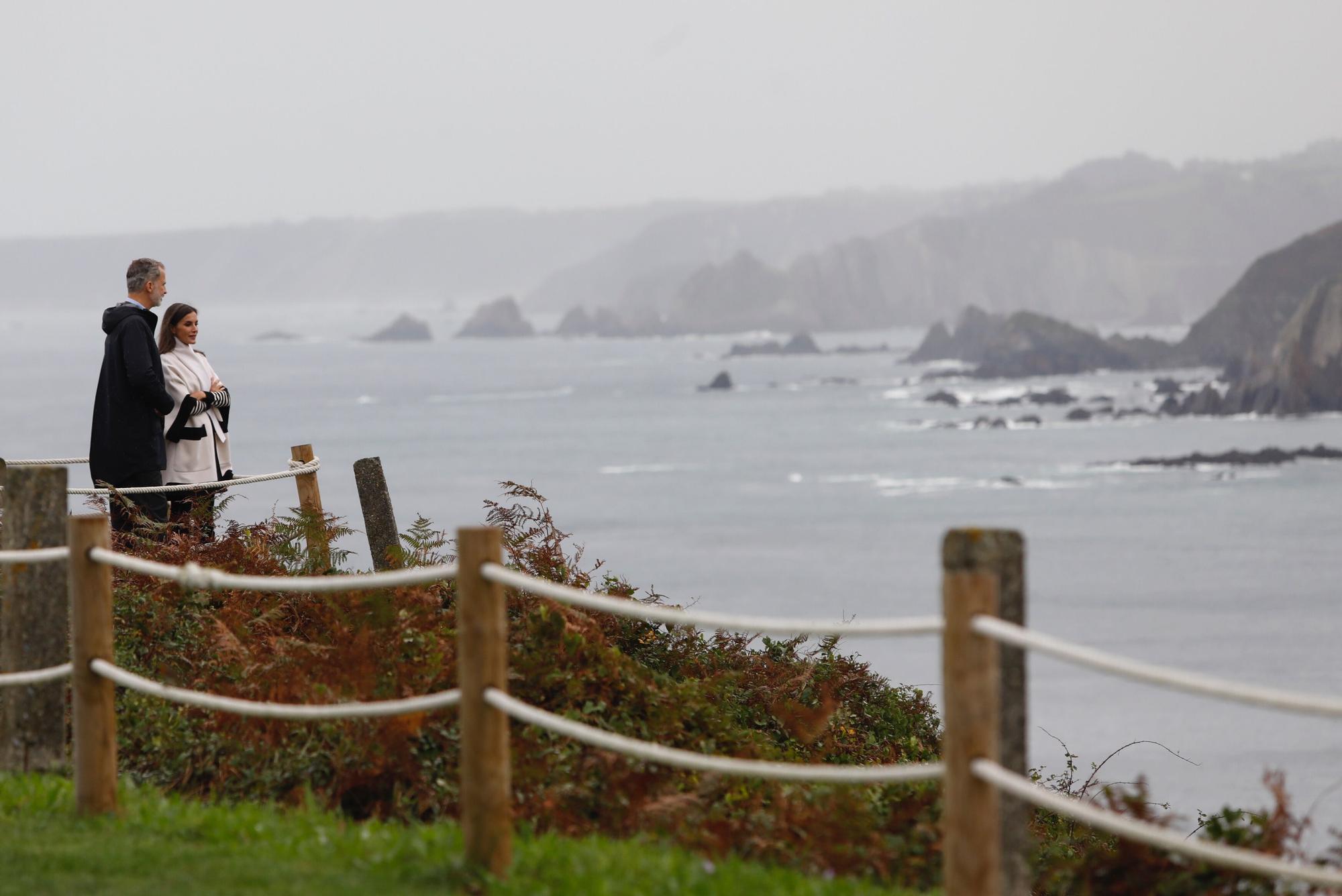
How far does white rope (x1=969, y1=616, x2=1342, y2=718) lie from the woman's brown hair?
826cm

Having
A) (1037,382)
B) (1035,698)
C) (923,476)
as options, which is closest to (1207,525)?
(923,476)

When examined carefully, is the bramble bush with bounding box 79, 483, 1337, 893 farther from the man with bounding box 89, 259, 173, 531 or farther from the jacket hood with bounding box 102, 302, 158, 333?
the jacket hood with bounding box 102, 302, 158, 333

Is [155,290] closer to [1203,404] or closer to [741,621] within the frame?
[741,621]

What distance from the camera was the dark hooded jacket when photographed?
10.8 meters

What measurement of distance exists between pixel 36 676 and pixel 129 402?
4.50 m

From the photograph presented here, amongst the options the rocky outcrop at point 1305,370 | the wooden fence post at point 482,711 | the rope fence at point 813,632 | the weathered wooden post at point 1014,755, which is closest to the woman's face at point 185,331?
the rope fence at point 813,632

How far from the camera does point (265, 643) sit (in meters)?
9.67

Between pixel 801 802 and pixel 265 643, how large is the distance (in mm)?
3903

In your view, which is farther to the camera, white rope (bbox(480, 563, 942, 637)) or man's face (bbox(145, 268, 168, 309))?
man's face (bbox(145, 268, 168, 309))

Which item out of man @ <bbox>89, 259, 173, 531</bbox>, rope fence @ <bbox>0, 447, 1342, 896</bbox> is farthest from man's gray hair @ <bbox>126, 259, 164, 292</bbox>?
rope fence @ <bbox>0, 447, 1342, 896</bbox>

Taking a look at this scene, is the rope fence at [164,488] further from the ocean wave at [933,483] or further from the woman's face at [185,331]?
the ocean wave at [933,483]

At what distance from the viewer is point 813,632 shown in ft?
19.5

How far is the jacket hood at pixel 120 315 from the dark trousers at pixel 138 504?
1.12 metres

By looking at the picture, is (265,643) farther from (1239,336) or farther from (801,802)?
(1239,336)
